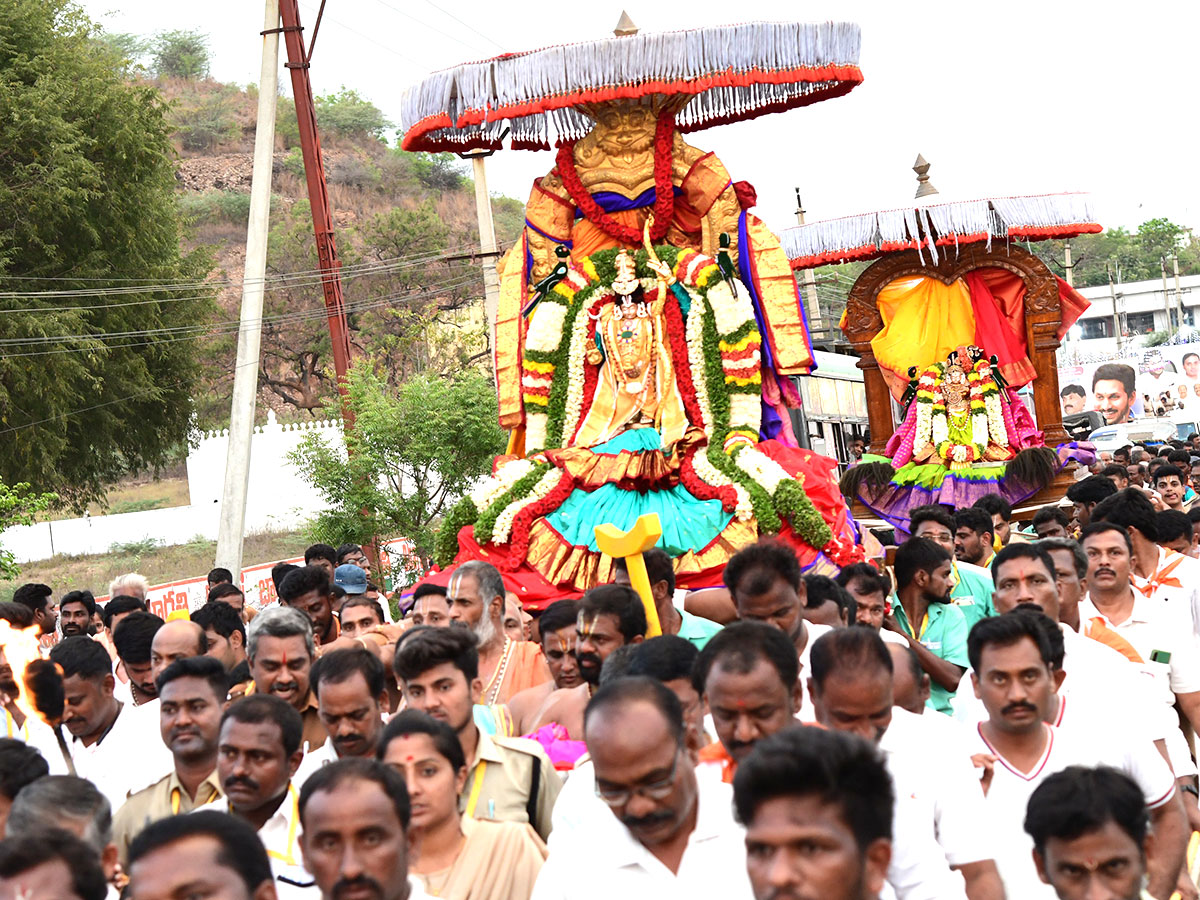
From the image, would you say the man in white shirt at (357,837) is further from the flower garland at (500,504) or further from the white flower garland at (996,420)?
the white flower garland at (996,420)

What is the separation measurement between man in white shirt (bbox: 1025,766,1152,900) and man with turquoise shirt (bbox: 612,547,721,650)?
2.97m

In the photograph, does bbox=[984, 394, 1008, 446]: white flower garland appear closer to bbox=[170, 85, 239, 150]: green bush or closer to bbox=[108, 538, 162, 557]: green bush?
bbox=[108, 538, 162, 557]: green bush

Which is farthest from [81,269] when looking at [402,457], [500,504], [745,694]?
[745,694]

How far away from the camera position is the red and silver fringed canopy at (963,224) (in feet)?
52.7

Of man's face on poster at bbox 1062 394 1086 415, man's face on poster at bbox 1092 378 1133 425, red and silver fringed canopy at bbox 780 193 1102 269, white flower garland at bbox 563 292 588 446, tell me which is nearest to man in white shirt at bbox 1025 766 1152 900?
white flower garland at bbox 563 292 588 446

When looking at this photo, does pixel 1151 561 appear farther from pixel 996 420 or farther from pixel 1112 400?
pixel 1112 400

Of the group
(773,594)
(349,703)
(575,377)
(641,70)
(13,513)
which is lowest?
(13,513)

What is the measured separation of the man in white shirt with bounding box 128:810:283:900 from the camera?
10.6 feet

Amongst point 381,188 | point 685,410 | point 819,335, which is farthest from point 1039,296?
point 381,188

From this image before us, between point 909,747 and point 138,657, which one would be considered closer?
point 909,747

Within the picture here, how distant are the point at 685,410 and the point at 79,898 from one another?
26.4ft

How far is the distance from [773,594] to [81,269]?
20306mm

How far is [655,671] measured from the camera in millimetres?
4457

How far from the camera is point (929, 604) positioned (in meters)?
7.10
